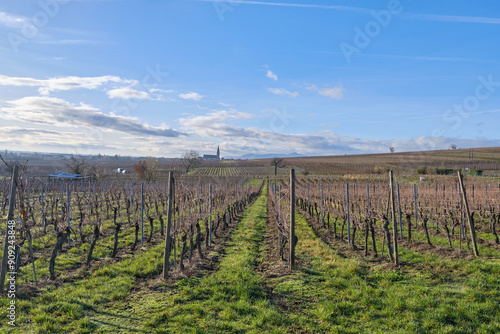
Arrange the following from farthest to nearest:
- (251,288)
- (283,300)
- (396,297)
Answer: (251,288) < (283,300) < (396,297)

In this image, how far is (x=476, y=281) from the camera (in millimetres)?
5414

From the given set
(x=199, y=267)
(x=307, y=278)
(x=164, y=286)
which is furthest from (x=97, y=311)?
(x=307, y=278)

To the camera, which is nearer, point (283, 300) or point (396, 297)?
point (396, 297)

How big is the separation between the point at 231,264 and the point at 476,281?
523cm
